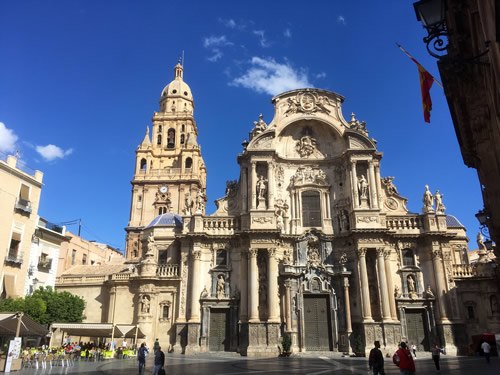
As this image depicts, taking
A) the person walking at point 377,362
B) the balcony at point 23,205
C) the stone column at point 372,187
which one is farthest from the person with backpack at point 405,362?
the balcony at point 23,205

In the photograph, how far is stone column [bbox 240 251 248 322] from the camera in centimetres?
2969

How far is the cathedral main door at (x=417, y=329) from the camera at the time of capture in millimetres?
29469

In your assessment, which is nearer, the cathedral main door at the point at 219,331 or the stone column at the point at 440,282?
the stone column at the point at 440,282

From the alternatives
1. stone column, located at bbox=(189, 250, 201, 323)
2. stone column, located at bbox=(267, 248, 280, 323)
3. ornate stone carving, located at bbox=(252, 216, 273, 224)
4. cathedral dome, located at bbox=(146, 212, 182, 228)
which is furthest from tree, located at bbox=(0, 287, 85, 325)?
ornate stone carving, located at bbox=(252, 216, 273, 224)

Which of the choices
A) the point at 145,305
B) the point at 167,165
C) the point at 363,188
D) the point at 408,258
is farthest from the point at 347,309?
the point at 167,165

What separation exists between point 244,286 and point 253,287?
1115 millimetres

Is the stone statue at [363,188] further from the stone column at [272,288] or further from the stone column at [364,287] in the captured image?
the stone column at [272,288]

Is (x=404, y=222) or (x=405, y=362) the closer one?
(x=405, y=362)

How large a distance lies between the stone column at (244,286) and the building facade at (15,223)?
15.6 metres

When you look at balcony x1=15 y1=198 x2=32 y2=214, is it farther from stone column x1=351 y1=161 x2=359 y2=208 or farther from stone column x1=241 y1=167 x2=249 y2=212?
stone column x1=351 y1=161 x2=359 y2=208

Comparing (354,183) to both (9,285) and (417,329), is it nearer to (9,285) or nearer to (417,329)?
(417,329)

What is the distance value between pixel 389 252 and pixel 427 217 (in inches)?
154

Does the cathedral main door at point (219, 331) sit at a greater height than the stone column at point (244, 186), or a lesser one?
lesser

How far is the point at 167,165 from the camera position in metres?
61.2
